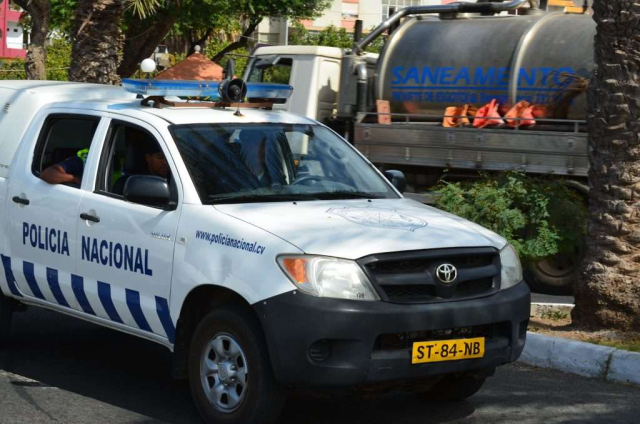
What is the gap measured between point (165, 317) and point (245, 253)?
765 mm

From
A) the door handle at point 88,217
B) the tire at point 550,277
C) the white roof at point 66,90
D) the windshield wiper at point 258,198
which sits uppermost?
the white roof at point 66,90

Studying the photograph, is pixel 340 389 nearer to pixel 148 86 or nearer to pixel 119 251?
pixel 119 251

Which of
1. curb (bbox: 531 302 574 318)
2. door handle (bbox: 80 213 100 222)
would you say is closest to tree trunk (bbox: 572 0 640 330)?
curb (bbox: 531 302 574 318)

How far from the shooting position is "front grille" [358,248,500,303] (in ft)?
16.8

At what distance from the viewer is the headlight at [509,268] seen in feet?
18.5

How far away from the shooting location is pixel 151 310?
19.2ft

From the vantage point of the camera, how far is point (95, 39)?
13781 millimetres

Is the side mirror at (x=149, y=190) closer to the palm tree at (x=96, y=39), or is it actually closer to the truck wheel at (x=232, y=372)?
the truck wheel at (x=232, y=372)

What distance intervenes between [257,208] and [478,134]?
26.1 feet

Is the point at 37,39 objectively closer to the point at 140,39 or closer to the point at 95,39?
the point at 140,39

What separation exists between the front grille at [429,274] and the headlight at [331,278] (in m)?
0.05

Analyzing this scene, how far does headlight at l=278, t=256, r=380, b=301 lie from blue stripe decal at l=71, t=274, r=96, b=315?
179 cm

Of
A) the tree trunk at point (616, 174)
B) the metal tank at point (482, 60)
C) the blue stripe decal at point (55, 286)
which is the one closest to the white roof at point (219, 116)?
the blue stripe decal at point (55, 286)

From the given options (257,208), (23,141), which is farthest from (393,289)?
(23,141)
